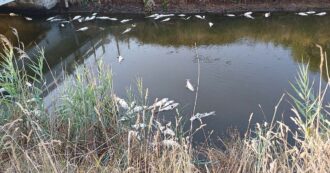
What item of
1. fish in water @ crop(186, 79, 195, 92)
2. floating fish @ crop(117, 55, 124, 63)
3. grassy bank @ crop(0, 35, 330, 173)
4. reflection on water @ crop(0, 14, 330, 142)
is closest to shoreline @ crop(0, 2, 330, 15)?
reflection on water @ crop(0, 14, 330, 142)


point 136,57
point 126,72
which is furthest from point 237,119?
point 136,57

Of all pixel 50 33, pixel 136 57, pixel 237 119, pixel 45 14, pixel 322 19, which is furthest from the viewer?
pixel 45 14

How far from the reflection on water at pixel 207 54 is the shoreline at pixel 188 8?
42 centimetres

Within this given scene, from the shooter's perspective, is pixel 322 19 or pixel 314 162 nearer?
pixel 314 162

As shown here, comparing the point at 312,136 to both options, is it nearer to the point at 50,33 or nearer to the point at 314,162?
the point at 314,162

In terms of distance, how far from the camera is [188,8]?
9.95 metres

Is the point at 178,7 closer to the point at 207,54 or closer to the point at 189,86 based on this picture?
the point at 207,54

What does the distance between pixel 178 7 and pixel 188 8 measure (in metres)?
0.28

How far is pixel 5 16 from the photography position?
36.9ft

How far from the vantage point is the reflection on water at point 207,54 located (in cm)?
566

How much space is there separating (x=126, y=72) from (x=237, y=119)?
8.17ft

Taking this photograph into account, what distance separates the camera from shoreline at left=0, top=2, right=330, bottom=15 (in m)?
9.55

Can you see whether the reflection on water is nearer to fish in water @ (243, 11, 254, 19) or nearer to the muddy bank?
fish in water @ (243, 11, 254, 19)

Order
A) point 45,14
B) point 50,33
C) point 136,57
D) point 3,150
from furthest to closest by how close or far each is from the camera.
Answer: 1. point 45,14
2. point 50,33
3. point 136,57
4. point 3,150
